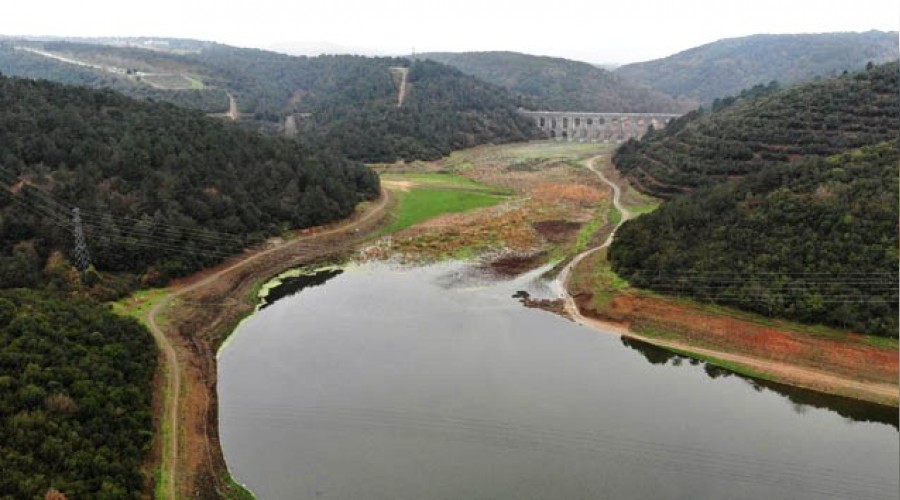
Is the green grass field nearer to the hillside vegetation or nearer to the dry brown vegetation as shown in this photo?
the dry brown vegetation

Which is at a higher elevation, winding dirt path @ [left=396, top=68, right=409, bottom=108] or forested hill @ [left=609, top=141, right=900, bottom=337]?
winding dirt path @ [left=396, top=68, right=409, bottom=108]

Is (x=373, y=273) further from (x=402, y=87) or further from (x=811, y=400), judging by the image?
(x=402, y=87)

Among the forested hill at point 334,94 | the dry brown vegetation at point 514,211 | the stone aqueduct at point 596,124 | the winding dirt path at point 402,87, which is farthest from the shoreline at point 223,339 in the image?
the stone aqueduct at point 596,124

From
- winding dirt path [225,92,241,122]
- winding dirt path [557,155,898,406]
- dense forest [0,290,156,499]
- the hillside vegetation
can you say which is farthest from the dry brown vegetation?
winding dirt path [225,92,241,122]

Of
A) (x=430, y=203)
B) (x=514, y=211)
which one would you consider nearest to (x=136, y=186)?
(x=430, y=203)

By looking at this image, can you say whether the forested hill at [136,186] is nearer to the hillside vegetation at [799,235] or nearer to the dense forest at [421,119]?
the hillside vegetation at [799,235]

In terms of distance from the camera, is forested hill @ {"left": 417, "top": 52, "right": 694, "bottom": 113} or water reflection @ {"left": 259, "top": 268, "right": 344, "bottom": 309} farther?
forested hill @ {"left": 417, "top": 52, "right": 694, "bottom": 113}
